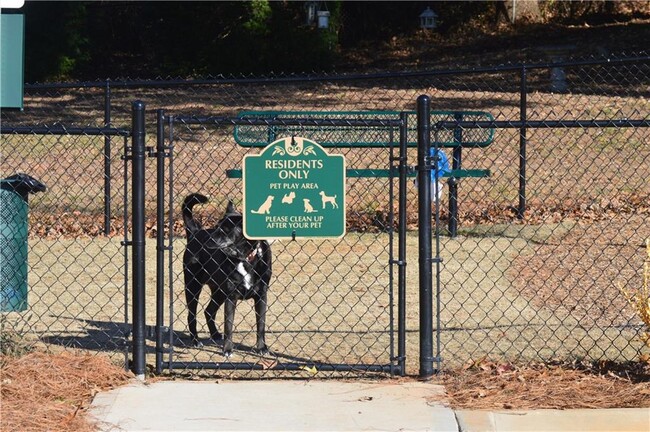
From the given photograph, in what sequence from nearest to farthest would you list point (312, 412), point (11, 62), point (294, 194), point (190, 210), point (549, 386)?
point (312, 412)
point (11, 62)
point (549, 386)
point (294, 194)
point (190, 210)

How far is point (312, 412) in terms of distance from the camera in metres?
5.62

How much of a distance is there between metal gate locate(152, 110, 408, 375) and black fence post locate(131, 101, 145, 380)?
9cm

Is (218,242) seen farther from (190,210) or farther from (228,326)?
(228,326)

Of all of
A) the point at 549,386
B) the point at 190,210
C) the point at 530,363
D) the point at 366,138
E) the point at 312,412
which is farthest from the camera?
the point at 366,138

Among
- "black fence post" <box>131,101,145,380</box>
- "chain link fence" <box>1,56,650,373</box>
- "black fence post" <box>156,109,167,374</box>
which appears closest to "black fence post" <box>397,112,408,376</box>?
"chain link fence" <box>1,56,650,373</box>

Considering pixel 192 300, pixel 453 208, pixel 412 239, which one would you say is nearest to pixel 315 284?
pixel 453 208

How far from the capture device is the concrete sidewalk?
17.7ft

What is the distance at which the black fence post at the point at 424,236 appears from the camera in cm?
616

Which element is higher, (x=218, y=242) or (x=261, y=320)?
(x=218, y=242)

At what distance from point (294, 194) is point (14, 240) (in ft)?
8.67

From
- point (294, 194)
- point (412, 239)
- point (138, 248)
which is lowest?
point (412, 239)

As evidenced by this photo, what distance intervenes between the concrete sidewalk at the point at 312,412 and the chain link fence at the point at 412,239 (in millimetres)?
558

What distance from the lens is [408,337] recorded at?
23.9ft

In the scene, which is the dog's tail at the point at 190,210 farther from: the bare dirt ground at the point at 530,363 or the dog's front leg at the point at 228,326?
the bare dirt ground at the point at 530,363
